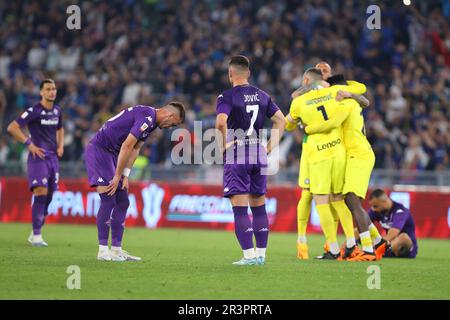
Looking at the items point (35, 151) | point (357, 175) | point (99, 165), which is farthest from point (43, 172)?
point (357, 175)

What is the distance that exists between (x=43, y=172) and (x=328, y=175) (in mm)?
5368

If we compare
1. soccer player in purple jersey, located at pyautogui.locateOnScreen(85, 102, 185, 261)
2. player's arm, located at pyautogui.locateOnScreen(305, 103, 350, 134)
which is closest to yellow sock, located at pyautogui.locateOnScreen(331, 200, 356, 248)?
player's arm, located at pyautogui.locateOnScreen(305, 103, 350, 134)

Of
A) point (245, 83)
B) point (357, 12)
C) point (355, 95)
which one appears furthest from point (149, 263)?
point (357, 12)

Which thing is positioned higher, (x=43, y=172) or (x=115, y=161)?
(x=115, y=161)

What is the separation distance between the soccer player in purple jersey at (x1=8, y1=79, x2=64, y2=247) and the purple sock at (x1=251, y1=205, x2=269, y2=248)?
4988mm

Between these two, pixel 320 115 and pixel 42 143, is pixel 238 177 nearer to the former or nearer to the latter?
pixel 320 115

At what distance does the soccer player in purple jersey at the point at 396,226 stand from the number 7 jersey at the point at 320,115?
162cm

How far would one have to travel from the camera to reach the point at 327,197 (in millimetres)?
12961

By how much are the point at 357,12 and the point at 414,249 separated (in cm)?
1385

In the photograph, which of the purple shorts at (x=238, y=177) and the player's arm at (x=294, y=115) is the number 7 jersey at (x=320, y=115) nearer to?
the player's arm at (x=294, y=115)

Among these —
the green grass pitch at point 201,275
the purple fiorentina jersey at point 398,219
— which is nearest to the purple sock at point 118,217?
the green grass pitch at point 201,275

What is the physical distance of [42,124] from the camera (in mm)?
15461

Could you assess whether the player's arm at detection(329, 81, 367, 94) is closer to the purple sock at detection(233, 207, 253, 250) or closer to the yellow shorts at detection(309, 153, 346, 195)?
the yellow shorts at detection(309, 153, 346, 195)

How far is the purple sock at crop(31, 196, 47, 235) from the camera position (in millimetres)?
14992
